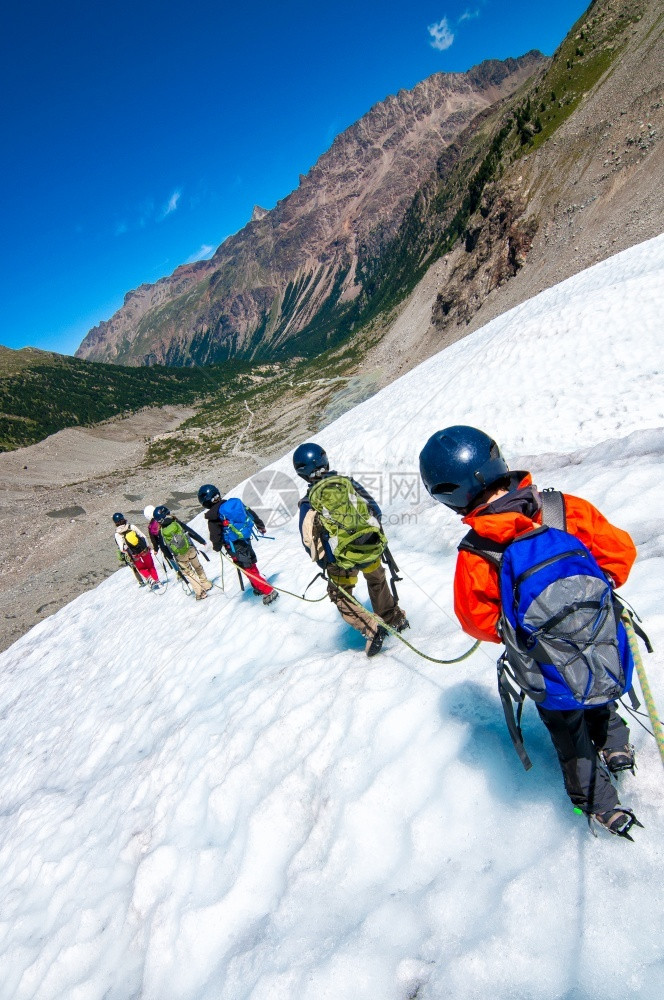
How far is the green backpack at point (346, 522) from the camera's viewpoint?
5.07 m

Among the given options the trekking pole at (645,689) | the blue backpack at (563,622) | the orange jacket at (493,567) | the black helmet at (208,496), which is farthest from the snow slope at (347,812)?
the black helmet at (208,496)

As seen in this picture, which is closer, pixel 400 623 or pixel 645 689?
pixel 645 689

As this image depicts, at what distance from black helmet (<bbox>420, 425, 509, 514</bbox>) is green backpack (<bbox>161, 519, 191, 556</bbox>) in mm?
9392

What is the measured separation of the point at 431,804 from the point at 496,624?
1904 mm

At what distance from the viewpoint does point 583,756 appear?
2.60 m

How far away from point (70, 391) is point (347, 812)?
7245 inches

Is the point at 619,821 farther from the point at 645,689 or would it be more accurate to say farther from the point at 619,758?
the point at 645,689

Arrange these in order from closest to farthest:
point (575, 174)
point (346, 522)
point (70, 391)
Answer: point (346, 522) < point (575, 174) < point (70, 391)

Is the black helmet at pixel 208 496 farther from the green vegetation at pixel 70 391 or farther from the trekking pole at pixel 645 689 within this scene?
the green vegetation at pixel 70 391

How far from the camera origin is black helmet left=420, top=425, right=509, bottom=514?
8.94ft

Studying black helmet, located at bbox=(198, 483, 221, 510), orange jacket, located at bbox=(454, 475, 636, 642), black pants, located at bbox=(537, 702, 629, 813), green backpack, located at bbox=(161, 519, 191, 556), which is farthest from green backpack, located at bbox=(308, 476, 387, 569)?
green backpack, located at bbox=(161, 519, 191, 556)

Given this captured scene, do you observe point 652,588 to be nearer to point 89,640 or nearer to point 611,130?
point 89,640

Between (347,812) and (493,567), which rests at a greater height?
(493,567)

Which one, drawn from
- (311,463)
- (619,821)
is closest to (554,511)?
(619,821)
